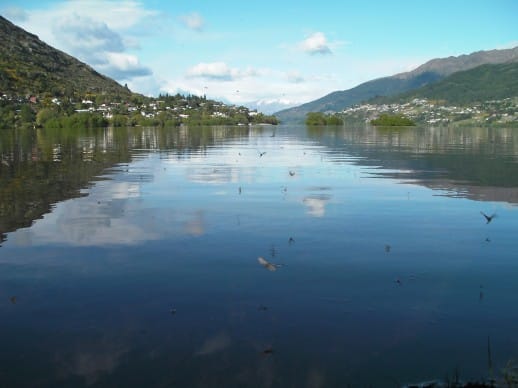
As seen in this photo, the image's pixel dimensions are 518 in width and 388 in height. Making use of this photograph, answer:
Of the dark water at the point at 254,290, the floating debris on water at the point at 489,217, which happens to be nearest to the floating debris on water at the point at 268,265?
the dark water at the point at 254,290

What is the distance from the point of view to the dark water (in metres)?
9.47

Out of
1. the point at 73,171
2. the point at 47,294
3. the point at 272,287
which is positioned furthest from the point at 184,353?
the point at 73,171

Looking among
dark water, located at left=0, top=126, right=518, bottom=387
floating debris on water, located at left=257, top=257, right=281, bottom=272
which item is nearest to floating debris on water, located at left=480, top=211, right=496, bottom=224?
dark water, located at left=0, top=126, right=518, bottom=387

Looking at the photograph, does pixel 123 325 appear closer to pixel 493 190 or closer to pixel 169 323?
pixel 169 323

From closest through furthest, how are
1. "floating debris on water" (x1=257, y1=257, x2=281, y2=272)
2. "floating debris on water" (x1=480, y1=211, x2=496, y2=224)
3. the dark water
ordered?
the dark water
"floating debris on water" (x1=257, y1=257, x2=281, y2=272)
"floating debris on water" (x1=480, y1=211, x2=496, y2=224)

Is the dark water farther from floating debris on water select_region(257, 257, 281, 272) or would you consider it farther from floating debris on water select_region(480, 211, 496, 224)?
floating debris on water select_region(480, 211, 496, 224)

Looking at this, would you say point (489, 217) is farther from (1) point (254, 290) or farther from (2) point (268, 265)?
(1) point (254, 290)

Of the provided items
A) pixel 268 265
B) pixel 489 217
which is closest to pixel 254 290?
pixel 268 265

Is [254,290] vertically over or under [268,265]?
under

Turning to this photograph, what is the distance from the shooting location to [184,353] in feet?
32.4

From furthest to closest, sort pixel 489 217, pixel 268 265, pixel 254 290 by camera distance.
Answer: pixel 489 217, pixel 268 265, pixel 254 290

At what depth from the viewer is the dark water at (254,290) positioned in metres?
9.47

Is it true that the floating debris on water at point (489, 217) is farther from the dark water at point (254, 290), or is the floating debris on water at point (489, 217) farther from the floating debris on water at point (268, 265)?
the floating debris on water at point (268, 265)

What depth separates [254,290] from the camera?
1330 centimetres
